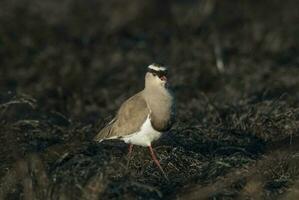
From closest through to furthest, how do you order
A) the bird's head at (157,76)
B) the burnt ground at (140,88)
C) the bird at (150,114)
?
the burnt ground at (140,88), the bird at (150,114), the bird's head at (157,76)

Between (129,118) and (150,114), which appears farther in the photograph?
(129,118)

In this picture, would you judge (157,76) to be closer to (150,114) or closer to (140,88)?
(150,114)

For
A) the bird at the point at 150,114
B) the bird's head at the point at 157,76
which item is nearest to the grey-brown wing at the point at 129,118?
the bird at the point at 150,114

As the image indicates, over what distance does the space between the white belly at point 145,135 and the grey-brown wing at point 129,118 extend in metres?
0.04

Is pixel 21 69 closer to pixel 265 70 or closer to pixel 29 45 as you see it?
pixel 29 45

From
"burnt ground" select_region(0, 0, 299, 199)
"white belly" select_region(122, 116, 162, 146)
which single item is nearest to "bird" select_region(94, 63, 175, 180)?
"white belly" select_region(122, 116, 162, 146)

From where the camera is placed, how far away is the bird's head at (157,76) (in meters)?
7.58

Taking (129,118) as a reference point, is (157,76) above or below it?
above

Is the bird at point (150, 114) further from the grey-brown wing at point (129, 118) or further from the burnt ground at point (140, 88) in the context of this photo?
the burnt ground at point (140, 88)

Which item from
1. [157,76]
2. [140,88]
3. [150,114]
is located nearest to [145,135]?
[150,114]

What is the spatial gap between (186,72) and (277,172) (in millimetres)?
5531

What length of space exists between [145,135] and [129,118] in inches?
9.8

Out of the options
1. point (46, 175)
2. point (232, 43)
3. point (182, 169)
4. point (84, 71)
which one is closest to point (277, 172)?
point (182, 169)

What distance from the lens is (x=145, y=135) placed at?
7.50 meters
